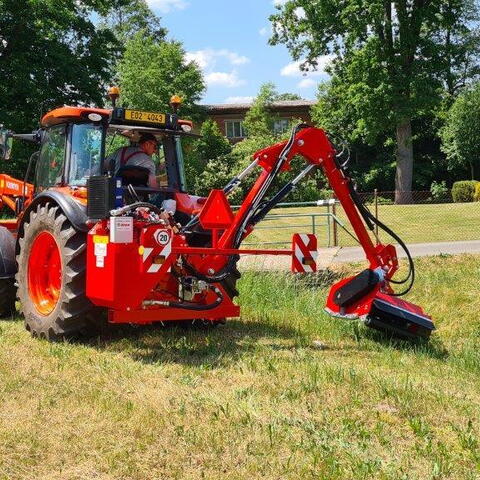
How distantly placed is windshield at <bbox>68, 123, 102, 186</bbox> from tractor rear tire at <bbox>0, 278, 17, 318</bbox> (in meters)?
1.66

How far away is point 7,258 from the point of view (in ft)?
24.1

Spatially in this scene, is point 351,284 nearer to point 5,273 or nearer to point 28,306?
point 28,306

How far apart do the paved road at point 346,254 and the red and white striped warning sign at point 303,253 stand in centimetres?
367

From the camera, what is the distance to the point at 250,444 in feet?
11.8

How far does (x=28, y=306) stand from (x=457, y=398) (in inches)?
164

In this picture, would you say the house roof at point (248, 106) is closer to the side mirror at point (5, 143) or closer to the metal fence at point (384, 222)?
the metal fence at point (384, 222)

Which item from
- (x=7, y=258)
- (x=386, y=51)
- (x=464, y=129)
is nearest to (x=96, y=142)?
(x=7, y=258)

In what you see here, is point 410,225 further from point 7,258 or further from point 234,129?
point 234,129

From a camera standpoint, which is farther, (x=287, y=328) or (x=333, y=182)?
(x=287, y=328)

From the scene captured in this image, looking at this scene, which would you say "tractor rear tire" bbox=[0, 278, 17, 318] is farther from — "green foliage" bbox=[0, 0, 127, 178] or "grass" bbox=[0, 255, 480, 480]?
"green foliage" bbox=[0, 0, 127, 178]

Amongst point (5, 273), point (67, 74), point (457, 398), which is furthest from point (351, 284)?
point (67, 74)

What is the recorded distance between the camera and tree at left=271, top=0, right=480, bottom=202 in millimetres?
28688

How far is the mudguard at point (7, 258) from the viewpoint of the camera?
7312 millimetres

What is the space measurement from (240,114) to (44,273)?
45634 millimetres
